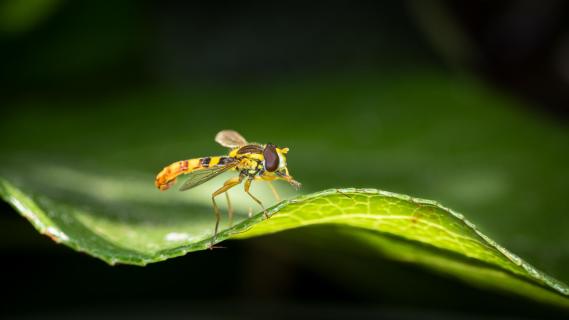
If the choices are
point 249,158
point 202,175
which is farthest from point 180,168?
point 249,158

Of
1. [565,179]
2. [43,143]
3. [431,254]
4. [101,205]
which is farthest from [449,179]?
[43,143]

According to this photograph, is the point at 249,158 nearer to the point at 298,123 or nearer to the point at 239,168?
the point at 239,168

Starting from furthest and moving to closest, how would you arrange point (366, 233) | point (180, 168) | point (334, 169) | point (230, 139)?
point (334, 169) < point (230, 139) < point (180, 168) < point (366, 233)

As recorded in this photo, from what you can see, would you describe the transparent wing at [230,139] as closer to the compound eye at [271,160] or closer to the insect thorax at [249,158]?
the insect thorax at [249,158]

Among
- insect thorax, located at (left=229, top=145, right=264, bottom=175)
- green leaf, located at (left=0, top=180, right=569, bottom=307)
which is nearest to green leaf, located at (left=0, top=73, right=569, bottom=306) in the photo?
green leaf, located at (left=0, top=180, right=569, bottom=307)

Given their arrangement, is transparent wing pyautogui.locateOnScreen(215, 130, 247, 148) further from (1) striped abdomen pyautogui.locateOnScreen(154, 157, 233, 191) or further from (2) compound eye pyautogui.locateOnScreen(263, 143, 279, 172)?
(2) compound eye pyautogui.locateOnScreen(263, 143, 279, 172)

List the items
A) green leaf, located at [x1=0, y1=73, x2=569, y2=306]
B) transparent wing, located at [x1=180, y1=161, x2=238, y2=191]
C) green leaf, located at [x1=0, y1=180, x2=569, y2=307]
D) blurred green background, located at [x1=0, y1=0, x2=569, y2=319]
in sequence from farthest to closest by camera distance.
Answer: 1. blurred green background, located at [x1=0, y1=0, x2=569, y2=319]
2. transparent wing, located at [x1=180, y1=161, x2=238, y2=191]
3. green leaf, located at [x1=0, y1=73, x2=569, y2=306]
4. green leaf, located at [x1=0, y1=180, x2=569, y2=307]

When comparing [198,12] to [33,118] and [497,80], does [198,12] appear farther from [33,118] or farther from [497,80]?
[497,80]
